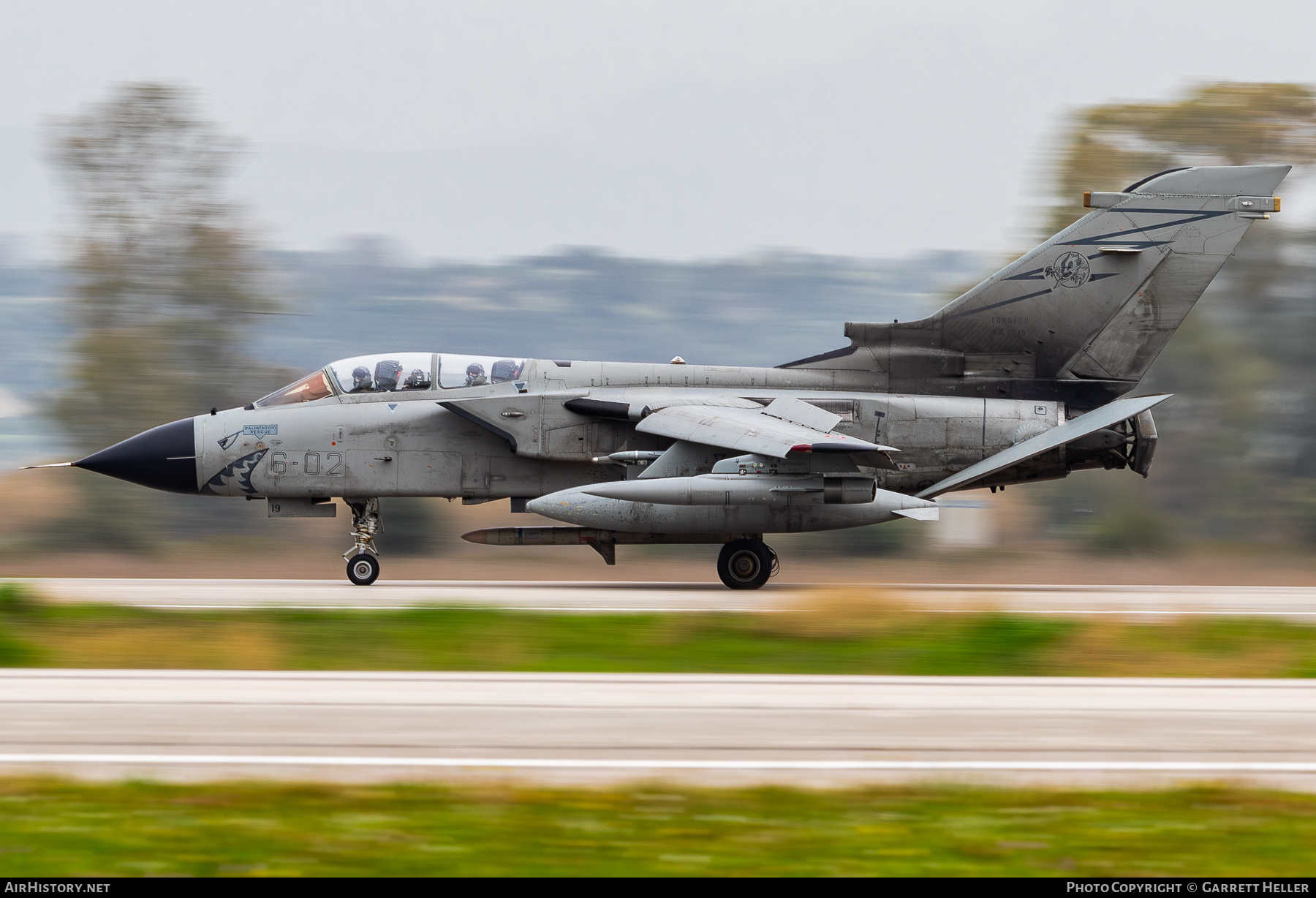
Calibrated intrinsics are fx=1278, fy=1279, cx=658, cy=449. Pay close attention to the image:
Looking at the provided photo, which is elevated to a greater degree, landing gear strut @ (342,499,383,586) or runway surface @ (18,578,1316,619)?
landing gear strut @ (342,499,383,586)

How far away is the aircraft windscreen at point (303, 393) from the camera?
1688 centimetres

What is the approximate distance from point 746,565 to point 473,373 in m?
4.42

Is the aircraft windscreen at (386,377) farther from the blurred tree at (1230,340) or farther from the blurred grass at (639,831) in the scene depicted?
the blurred tree at (1230,340)

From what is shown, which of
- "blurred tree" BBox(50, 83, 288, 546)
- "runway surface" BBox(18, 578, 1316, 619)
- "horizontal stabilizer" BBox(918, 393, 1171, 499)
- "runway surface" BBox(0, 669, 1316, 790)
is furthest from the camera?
"blurred tree" BBox(50, 83, 288, 546)

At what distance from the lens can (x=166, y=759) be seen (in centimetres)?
640

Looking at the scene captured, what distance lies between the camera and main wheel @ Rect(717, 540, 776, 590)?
16.8 metres

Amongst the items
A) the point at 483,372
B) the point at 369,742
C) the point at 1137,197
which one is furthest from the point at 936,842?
the point at 1137,197

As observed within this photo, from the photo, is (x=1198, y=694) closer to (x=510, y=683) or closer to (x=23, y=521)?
(x=510, y=683)

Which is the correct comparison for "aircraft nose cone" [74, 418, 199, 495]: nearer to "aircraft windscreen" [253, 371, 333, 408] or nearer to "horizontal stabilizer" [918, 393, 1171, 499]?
"aircraft windscreen" [253, 371, 333, 408]

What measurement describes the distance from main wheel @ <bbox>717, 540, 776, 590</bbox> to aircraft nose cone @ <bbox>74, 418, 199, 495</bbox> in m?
7.01

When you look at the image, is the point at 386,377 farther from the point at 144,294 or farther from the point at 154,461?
the point at 144,294

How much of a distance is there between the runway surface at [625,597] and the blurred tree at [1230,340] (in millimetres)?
8875

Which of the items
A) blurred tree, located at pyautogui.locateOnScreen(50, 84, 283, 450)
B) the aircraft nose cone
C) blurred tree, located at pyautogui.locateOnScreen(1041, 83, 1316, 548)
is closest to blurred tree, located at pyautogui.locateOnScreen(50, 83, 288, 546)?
blurred tree, located at pyautogui.locateOnScreen(50, 84, 283, 450)

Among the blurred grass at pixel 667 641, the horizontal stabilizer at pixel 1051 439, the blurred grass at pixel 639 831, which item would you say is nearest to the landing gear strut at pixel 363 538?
the blurred grass at pixel 667 641
